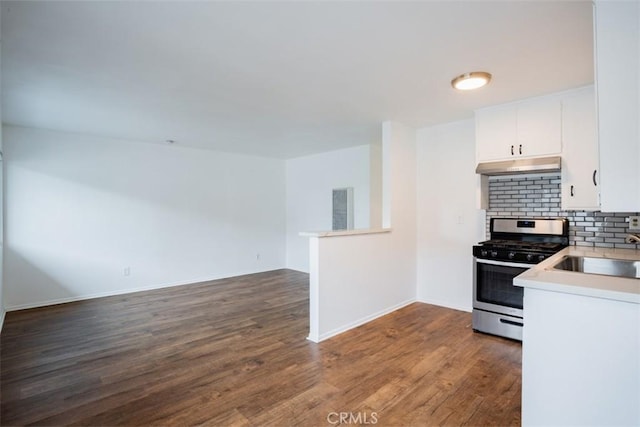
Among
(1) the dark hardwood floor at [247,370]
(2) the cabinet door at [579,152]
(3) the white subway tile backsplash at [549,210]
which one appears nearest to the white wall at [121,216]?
(1) the dark hardwood floor at [247,370]

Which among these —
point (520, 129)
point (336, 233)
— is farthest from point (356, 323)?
point (520, 129)

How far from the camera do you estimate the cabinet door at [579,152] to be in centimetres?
276

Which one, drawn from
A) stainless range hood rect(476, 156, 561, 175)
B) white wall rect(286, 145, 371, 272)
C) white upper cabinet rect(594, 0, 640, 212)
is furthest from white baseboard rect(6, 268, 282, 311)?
white upper cabinet rect(594, 0, 640, 212)

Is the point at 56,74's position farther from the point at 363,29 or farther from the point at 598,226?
the point at 598,226

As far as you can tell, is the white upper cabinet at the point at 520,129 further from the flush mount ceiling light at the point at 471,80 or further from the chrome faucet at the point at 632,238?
the chrome faucet at the point at 632,238

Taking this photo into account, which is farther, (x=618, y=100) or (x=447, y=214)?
(x=447, y=214)

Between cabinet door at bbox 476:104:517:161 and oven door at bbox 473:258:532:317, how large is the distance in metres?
1.13

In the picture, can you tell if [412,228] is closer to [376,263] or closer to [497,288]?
[376,263]

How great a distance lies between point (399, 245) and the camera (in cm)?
407

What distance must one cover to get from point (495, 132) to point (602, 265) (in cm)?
162

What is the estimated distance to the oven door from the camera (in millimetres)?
3045

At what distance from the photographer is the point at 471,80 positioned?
8.46 feet

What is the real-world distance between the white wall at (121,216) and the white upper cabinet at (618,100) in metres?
5.53

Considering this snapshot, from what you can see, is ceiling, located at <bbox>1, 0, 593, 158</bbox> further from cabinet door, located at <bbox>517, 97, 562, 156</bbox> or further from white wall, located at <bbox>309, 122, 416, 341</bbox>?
white wall, located at <bbox>309, 122, 416, 341</bbox>
